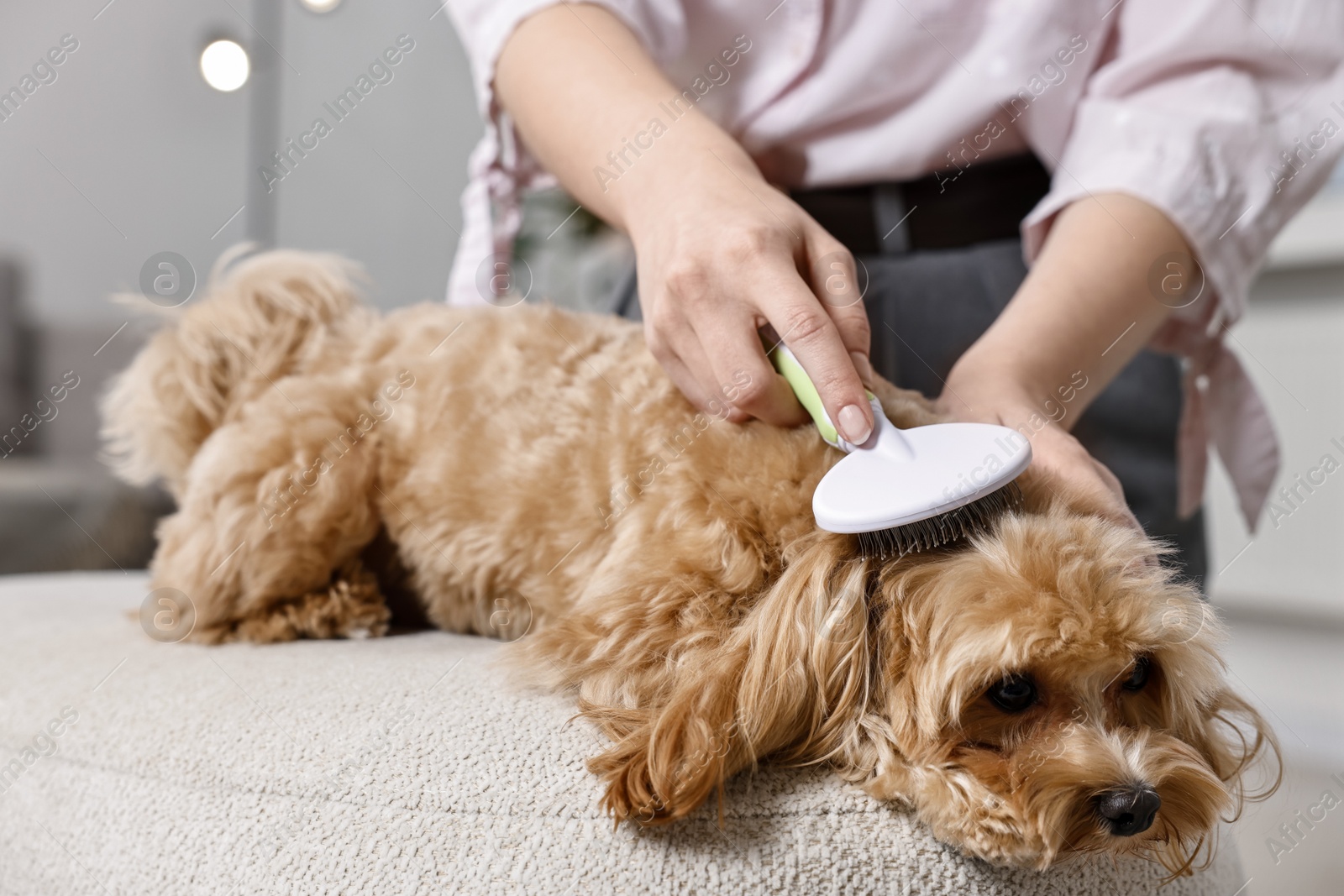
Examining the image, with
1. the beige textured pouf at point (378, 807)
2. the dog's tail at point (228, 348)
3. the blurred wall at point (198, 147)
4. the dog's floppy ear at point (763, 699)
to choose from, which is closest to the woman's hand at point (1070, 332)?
the dog's floppy ear at point (763, 699)

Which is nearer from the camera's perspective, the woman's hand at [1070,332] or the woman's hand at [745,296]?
the woman's hand at [745,296]

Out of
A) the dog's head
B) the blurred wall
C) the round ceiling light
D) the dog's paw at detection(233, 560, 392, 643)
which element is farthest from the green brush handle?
the round ceiling light

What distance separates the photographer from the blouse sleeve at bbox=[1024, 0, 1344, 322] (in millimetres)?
1110

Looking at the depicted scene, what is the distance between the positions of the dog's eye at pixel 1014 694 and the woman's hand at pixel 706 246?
0.20 m

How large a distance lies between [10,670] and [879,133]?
1152mm

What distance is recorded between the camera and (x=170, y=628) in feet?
3.61

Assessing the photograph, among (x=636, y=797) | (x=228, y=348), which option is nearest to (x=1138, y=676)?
(x=636, y=797)

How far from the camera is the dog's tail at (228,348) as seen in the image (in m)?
1.25

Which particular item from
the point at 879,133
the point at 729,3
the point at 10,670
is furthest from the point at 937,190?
the point at 10,670

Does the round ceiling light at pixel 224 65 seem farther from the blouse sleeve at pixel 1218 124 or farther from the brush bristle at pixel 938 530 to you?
the brush bristle at pixel 938 530

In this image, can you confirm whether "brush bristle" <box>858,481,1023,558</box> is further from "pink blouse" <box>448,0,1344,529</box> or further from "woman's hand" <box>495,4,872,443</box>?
"pink blouse" <box>448,0,1344,529</box>

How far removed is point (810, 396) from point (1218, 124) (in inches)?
29.3

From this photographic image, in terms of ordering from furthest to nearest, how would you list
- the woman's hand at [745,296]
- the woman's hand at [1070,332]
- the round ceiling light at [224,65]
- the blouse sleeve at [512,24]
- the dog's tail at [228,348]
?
the round ceiling light at [224,65] → the dog's tail at [228,348] → the blouse sleeve at [512,24] → the woman's hand at [1070,332] → the woman's hand at [745,296]

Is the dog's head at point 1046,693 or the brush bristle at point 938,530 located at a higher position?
the brush bristle at point 938,530
